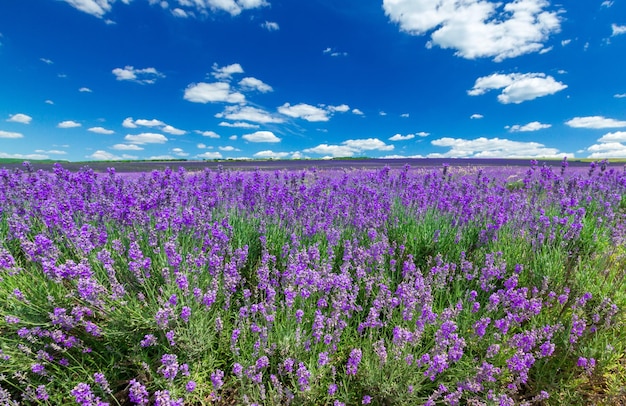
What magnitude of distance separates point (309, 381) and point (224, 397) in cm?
69

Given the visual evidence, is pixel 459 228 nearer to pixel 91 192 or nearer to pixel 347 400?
pixel 347 400

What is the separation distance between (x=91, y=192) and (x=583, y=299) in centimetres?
480

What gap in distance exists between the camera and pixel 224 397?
224cm

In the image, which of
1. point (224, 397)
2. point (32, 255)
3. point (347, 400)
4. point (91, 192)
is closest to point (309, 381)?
point (347, 400)

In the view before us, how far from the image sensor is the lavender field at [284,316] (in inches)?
78.7


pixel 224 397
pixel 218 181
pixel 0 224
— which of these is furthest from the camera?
pixel 218 181

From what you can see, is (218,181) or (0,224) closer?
(0,224)

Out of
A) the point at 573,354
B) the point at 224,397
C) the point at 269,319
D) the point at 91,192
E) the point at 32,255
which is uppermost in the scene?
the point at 91,192

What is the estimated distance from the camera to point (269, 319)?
1.98m

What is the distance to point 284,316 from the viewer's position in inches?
98.0

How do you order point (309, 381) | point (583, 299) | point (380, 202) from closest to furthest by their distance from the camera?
point (309, 381), point (583, 299), point (380, 202)

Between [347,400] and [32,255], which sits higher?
[32,255]

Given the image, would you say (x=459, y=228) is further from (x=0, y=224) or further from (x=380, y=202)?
(x=0, y=224)

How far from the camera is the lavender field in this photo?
200 cm
